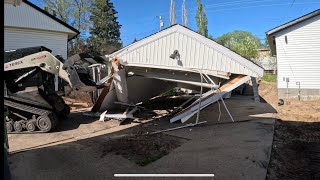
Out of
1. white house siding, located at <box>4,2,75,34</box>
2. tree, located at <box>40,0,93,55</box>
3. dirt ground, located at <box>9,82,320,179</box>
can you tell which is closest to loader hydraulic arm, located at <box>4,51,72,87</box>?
dirt ground, located at <box>9,82,320,179</box>

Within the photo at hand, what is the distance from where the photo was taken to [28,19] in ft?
55.2

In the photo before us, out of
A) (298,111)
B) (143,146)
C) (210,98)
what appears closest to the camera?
(143,146)

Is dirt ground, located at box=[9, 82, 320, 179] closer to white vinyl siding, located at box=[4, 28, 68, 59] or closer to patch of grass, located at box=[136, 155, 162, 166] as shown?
patch of grass, located at box=[136, 155, 162, 166]

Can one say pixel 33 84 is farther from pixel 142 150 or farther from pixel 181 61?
pixel 181 61

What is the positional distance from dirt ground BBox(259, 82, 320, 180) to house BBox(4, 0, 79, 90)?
13331 millimetres

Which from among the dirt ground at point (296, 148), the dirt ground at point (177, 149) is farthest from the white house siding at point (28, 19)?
the dirt ground at point (296, 148)

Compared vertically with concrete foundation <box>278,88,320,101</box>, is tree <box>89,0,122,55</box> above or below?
above

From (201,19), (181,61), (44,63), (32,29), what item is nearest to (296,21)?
(181,61)

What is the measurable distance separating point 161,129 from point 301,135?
391 cm

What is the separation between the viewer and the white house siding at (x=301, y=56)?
54.7 ft

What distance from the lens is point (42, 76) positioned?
9.36m

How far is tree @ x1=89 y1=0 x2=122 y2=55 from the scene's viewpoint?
125ft

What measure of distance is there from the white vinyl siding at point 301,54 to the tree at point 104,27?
24168 millimetres

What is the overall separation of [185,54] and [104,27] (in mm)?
30244
